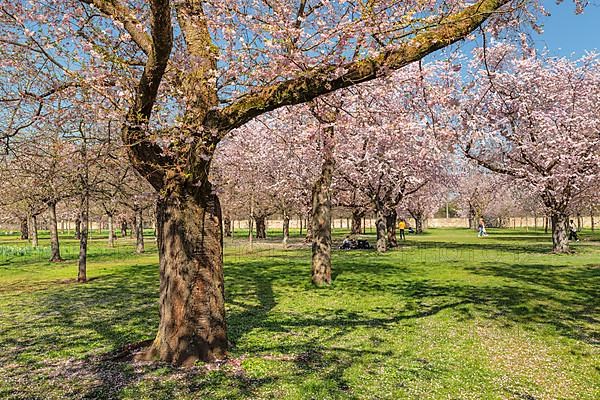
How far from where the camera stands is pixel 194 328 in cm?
732

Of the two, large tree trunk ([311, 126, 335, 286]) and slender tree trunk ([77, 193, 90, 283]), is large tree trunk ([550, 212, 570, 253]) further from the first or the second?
slender tree trunk ([77, 193, 90, 283])

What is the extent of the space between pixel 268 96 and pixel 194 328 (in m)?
3.88

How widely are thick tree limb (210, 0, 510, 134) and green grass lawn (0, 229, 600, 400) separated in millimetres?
4028

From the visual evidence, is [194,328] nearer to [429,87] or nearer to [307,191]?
[429,87]

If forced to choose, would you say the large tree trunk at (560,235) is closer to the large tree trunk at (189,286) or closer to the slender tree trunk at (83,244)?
the slender tree trunk at (83,244)

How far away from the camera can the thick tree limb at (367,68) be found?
6512 mm

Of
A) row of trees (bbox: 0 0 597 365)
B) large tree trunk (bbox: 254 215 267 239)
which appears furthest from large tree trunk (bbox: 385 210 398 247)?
row of trees (bbox: 0 0 597 365)

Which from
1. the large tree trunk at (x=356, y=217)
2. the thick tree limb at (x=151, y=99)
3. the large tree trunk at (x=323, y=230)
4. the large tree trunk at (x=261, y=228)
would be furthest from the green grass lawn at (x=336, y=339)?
the large tree trunk at (x=261, y=228)

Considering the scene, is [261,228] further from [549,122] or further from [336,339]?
[336,339]

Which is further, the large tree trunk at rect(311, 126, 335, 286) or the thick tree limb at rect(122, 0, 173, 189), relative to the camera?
the large tree trunk at rect(311, 126, 335, 286)

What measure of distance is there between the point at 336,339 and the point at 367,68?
5258mm

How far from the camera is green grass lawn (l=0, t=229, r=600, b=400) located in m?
6.41

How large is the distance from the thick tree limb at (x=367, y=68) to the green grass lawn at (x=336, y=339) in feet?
13.2

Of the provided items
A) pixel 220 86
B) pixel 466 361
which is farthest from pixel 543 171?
pixel 220 86
